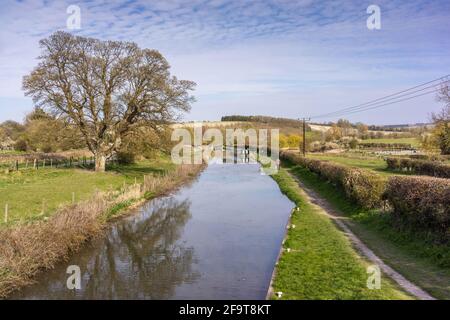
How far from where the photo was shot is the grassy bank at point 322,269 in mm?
10508

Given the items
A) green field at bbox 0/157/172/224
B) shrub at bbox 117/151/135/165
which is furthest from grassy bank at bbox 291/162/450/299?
shrub at bbox 117/151/135/165

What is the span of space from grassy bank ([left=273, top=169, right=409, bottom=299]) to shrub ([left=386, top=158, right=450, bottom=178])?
60.5ft

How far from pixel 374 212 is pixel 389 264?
690cm

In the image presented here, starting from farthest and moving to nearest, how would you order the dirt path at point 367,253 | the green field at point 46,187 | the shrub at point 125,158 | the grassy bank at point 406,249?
the shrub at point 125,158
the green field at point 46,187
the grassy bank at point 406,249
the dirt path at point 367,253

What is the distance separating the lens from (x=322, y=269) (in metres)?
12.6

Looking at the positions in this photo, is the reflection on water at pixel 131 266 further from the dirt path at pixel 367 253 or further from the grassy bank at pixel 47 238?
the dirt path at pixel 367 253

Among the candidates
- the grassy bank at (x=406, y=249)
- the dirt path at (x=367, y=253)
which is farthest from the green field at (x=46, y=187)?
the grassy bank at (x=406, y=249)

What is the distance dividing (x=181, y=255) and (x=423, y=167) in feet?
95.2

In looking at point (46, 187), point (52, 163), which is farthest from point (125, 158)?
point (46, 187)

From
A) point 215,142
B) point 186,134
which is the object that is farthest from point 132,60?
point 215,142

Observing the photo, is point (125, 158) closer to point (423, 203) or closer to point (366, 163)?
point (366, 163)

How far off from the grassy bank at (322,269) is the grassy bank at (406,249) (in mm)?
891

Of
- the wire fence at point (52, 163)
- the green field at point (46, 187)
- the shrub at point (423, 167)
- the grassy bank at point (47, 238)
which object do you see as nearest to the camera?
the grassy bank at point (47, 238)
